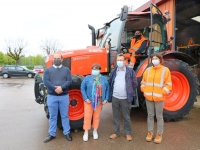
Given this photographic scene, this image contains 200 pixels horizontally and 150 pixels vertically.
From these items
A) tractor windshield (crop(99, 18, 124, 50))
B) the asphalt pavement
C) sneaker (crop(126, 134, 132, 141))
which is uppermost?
tractor windshield (crop(99, 18, 124, 50))

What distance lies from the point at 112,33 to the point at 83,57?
109 cm

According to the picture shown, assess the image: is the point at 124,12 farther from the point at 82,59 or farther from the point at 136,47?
the point at 82,59

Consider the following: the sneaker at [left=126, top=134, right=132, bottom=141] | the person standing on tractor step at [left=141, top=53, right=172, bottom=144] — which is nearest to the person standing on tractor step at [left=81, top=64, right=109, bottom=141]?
the sneaker at [left=126, top=134, right=132, bottom=141]

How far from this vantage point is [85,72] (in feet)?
15.0

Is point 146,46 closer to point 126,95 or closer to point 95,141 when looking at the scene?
point 126,95

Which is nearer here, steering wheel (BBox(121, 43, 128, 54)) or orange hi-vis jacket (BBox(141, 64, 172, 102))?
orange hi-vis jacket (BBox(141, 64, 172, 102))

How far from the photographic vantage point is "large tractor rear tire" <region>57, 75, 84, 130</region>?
158 inches

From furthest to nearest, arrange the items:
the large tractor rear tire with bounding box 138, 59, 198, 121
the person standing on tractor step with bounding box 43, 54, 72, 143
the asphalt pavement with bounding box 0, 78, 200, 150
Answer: the large tractor rear tire with bounding box 138, 59, 198, 121 < the person standing on tractor step with bounding box 43, 54, 72, 143 < the asphalt pavement with bounding box 0, 78, 200, 150

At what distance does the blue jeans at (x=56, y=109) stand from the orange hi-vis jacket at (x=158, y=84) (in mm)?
1509

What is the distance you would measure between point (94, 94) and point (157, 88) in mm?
1123

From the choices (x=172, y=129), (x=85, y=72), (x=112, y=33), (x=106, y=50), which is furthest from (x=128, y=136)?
(x=112, y=33)

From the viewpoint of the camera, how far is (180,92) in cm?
486

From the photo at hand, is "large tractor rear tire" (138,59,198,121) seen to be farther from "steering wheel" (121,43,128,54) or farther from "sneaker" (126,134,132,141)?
"sneaker" (126,134,132,141)

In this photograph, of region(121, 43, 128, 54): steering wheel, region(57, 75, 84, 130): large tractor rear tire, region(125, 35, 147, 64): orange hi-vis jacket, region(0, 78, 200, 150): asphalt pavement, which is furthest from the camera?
region(121, 43, 128, 54): steering wheel
